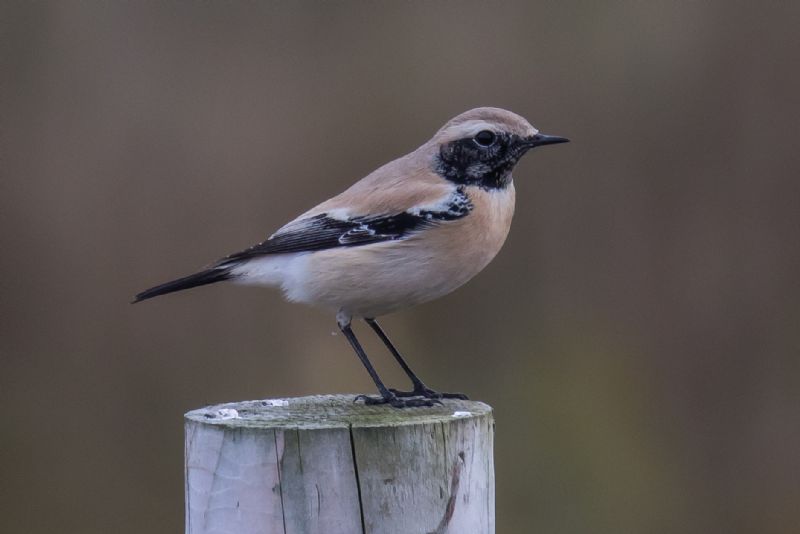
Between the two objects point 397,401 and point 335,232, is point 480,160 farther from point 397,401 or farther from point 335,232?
point 397,401

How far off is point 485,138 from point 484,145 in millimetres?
35

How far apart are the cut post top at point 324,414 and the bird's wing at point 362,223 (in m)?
0.95

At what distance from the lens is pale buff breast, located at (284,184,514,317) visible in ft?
17.3

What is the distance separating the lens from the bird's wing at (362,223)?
17.7 feet

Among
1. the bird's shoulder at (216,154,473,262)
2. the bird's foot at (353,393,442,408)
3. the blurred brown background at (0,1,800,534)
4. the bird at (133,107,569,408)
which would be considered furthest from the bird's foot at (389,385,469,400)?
the blurred brown background at (0,1,800,534)

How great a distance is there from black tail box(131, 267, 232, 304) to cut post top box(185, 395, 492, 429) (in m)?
1.13

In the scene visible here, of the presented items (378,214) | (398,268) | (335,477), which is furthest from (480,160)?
(335,477)

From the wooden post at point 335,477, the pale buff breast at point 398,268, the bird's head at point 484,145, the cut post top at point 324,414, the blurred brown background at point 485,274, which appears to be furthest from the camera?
the blurred brown background at point 485,274

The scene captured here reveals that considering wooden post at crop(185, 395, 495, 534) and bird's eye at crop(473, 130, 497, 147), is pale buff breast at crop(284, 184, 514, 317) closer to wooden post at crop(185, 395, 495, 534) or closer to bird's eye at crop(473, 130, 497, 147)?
bird's eye at crop(473, 130, 497, 147)

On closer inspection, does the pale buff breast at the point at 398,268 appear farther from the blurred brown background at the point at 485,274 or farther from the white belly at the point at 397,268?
the blurred brown background at the point at 485,274

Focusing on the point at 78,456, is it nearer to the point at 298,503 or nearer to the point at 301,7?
the point at 301,7

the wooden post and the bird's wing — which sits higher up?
the bird's wing

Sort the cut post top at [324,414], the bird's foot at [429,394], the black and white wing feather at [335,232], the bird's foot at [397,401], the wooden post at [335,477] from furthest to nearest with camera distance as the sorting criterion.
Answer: the black and white wing feather at [335,232] → the bird's foot at [429,394] → the bird's foot at [397,401] → the cut post top at [324,414] → the wooden post at [335,477]

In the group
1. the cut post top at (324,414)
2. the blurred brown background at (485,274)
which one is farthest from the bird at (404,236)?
the blurred brown background at (485,274)
